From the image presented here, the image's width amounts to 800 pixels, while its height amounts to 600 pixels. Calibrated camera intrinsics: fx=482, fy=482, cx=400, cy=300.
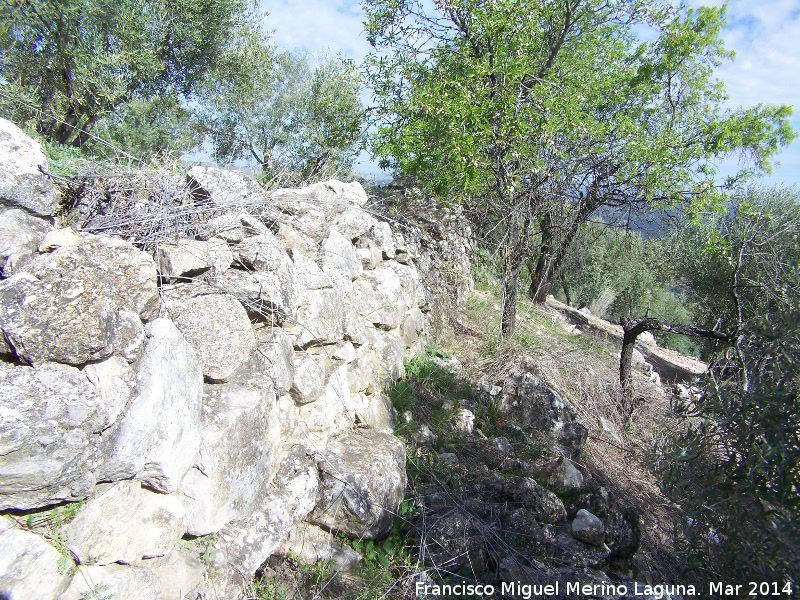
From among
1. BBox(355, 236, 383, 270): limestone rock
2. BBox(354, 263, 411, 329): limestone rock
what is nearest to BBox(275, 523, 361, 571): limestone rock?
BBox(354, 263, 411, 329): limestone rock

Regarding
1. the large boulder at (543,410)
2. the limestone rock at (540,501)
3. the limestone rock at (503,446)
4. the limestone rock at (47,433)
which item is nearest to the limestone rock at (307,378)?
the limestone rock at (47,433)

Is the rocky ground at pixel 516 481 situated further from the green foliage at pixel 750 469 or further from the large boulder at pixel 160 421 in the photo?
the large boulder at pixel 160 421

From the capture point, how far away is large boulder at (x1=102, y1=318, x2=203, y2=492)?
7.39 ft

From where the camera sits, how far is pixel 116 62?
7.94m

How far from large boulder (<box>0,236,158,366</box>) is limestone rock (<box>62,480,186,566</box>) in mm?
647

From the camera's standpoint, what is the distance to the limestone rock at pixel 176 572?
2.37 metres

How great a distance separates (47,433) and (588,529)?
3855 millimetres

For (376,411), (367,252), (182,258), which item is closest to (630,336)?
(367,252)

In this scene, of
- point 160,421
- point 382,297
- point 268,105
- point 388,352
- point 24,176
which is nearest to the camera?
point 160,421

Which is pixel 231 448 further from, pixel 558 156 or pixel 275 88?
pixel 275 88

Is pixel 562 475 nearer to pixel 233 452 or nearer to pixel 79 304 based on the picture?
pixel 233 452

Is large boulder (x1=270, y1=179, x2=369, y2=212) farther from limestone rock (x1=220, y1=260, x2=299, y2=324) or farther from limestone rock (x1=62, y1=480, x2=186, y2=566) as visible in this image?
limestone rock (x1=62, y1=480, x2=186, y2=566)

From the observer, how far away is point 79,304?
219 centimetres

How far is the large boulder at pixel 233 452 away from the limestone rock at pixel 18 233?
3.89 feet
